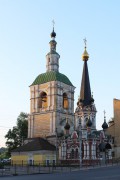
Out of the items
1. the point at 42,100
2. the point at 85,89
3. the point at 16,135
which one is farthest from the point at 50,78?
the point at 16,135

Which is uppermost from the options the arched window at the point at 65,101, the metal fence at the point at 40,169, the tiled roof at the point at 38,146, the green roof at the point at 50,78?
the green roof at the point at 50,78

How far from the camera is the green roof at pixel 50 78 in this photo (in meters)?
59.9

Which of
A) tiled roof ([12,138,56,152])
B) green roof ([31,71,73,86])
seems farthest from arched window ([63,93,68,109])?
tiled roof ([12,138,56,152])

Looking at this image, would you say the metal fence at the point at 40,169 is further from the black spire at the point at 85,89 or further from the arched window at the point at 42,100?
the arched window at the point at 42,100

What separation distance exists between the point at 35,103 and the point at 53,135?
7.45 m

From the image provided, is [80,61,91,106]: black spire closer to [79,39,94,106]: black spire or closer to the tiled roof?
[79,39,94,106]: black spire

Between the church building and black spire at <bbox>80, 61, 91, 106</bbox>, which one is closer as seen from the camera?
the church building

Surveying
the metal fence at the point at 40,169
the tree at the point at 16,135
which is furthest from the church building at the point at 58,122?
the tree at the point at 16,135

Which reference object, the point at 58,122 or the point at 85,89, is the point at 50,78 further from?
A: the point at 58,122

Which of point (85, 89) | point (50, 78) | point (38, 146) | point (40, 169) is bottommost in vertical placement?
point (40, 169)

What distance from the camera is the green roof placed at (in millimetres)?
59875

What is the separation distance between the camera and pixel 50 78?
60.1 meters

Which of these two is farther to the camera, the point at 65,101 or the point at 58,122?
the point at 65,101

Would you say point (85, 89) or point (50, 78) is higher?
point (50, 78)
